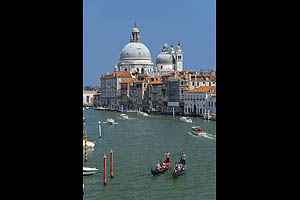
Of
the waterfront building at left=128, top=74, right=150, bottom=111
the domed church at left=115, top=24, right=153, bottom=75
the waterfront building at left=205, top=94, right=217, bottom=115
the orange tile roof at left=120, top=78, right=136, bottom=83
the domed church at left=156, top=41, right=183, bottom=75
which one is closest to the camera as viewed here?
the waterfront building at left=205, top=94, right=217, bottom=115

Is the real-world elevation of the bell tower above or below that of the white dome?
below

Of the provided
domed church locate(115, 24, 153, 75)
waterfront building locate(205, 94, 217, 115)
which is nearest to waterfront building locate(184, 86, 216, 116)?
waterfront building locate(205, 94, 217, 115)

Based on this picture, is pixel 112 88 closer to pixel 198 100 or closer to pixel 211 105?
pixel 198 100

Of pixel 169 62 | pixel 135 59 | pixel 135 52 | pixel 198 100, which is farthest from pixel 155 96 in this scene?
pixel 135 52

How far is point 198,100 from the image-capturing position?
25.0m

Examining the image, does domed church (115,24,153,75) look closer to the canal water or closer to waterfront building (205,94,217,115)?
waterfront building (205,94,217,115)

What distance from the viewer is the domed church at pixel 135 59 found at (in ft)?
142

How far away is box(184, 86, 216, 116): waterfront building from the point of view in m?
24.1

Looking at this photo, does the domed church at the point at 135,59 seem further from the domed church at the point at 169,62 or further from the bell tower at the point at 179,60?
the bell tower at the point at 179,60

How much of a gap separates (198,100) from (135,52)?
1994cm
